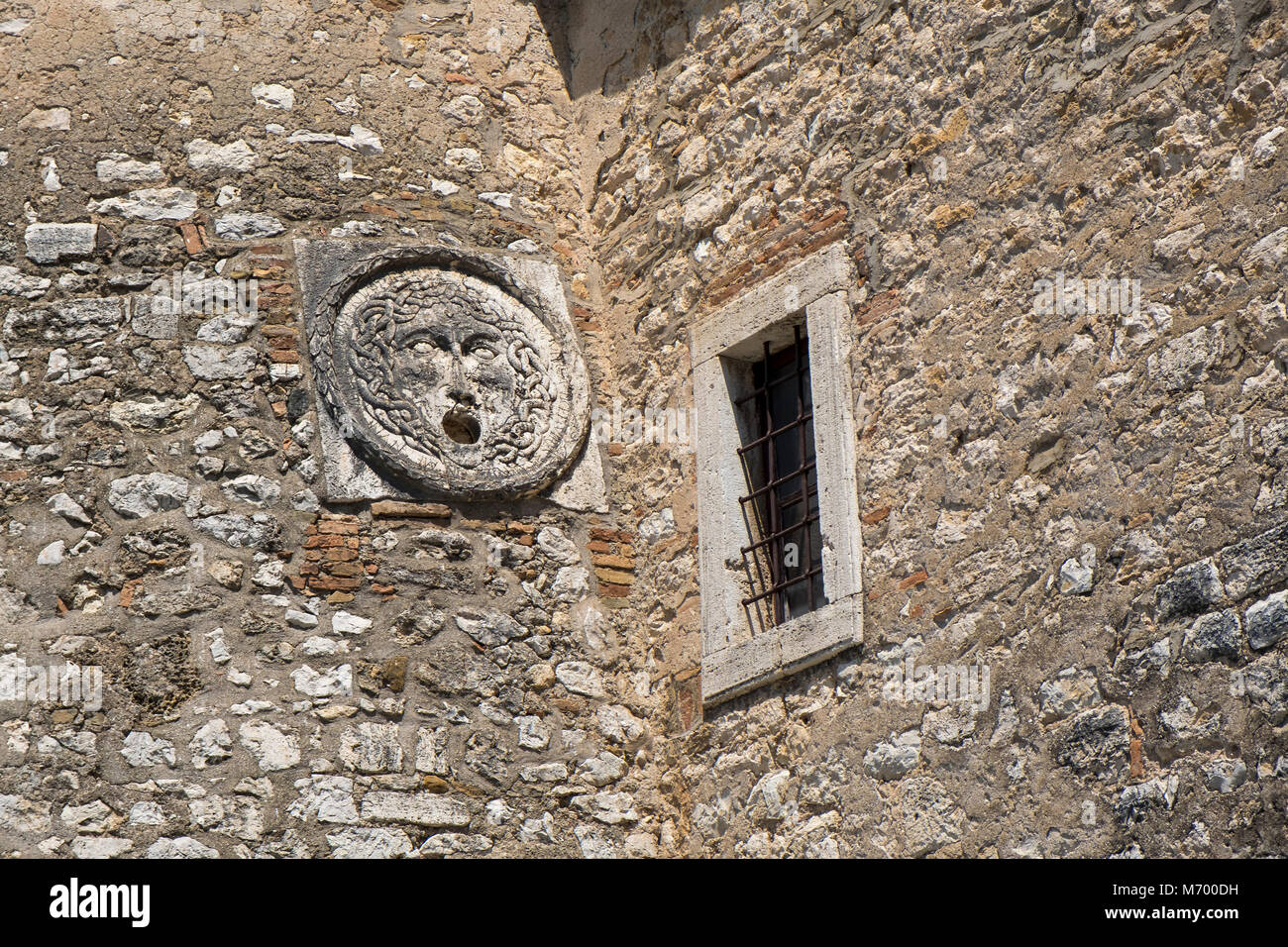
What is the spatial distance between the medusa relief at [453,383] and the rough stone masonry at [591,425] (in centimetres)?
2

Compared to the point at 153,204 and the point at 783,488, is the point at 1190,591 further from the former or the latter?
the point at 153,204

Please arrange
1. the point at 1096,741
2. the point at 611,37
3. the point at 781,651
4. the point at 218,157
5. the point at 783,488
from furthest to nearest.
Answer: the point at 611,37
the point at 218,157
the point at 783,488
the point at 781,651
the point at 1096,741

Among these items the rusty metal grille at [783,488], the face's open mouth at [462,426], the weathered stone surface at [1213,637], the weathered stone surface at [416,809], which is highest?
the face's open mouth at [462,426]

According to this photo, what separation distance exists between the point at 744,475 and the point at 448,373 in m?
1.10

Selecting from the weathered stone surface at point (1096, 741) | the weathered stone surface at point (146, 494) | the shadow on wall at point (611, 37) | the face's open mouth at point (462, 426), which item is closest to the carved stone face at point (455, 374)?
the face's open mouth at point (462, 426)

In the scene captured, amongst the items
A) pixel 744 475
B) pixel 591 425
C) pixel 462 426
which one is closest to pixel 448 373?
pixel 462 426

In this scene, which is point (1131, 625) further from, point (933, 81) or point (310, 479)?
point (310, 479)

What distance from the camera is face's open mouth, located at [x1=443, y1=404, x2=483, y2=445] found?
6809mm

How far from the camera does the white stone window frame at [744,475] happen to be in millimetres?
6004

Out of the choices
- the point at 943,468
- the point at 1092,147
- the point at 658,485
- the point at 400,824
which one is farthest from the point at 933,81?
the point at 400,824

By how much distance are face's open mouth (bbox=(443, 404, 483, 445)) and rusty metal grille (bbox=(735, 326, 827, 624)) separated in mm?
922

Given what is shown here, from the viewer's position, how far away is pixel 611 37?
7.64 metres

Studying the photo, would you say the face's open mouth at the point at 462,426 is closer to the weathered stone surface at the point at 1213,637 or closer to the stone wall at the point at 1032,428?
the stone wall at the point at 1032,428

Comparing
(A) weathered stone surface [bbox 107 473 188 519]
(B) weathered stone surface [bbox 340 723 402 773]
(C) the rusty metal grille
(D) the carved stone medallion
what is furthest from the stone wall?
(A) weathered stone surface [bbox 107 473 188 519]
